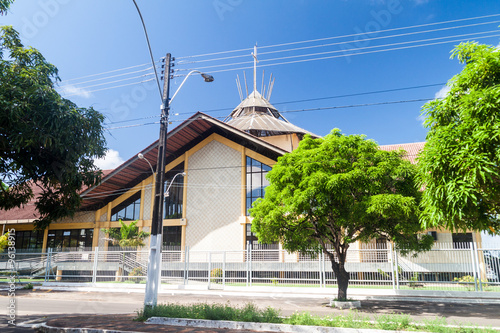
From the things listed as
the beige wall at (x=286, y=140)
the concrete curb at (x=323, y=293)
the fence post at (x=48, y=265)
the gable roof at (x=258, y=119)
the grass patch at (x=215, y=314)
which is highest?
the gable roof at (x=258, y=119)

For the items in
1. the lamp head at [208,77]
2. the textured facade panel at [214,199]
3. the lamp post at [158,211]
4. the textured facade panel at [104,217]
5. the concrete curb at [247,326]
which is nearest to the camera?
the concrete curb at [247,326]

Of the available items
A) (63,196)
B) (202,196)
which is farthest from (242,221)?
(63,196)

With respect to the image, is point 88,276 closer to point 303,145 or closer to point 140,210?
point 140,210

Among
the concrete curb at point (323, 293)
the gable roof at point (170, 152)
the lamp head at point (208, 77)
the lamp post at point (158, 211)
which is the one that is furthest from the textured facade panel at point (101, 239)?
the lamp head at point (208, 77)

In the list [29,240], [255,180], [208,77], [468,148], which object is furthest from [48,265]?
[468,148]

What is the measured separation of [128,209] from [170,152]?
6291 millimetres

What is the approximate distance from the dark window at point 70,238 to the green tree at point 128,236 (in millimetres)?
3495

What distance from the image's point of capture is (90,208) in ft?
106

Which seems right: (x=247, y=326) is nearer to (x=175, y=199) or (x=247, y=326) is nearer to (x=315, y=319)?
(x=315, y=319)

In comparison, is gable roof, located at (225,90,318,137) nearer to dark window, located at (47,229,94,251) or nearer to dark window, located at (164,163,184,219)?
dark window, located at (164,163,184,219)

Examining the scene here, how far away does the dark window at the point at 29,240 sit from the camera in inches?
1344

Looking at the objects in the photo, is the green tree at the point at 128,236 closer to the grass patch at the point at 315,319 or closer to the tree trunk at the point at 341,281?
the tree trunk at the point at 341,281

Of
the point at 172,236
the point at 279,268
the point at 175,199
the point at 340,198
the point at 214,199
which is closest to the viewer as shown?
the point at 340,198

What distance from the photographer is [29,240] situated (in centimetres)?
3450
